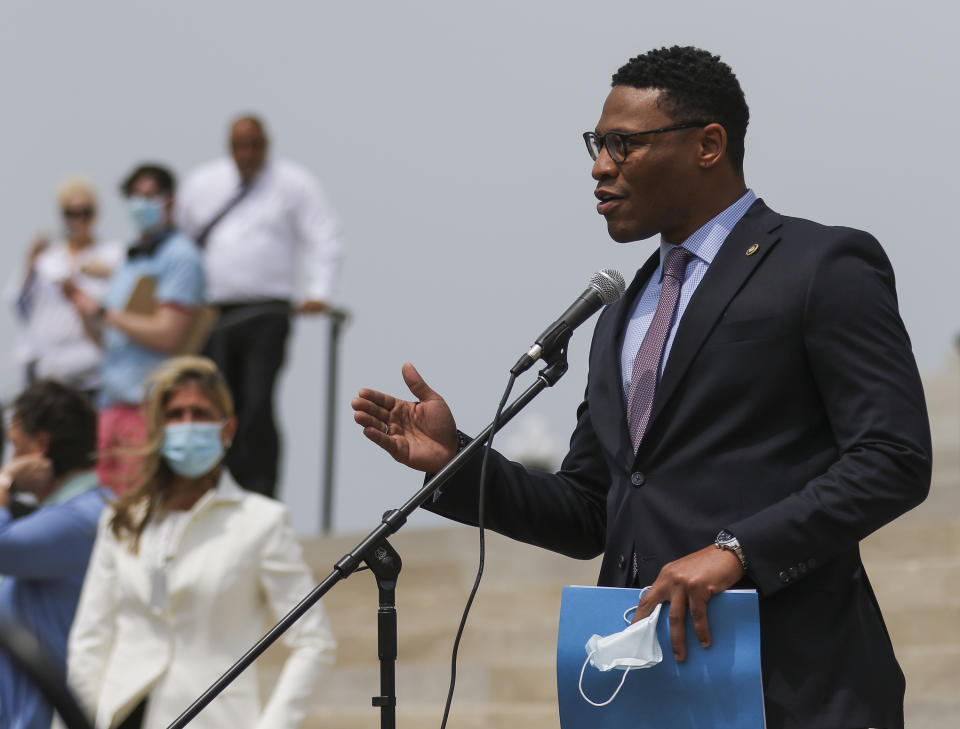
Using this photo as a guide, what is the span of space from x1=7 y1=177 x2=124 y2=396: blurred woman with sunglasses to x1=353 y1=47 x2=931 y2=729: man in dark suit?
5.58 meters

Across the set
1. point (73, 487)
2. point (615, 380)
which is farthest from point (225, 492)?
point (615, 380)

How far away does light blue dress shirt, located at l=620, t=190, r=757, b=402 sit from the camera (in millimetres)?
3066

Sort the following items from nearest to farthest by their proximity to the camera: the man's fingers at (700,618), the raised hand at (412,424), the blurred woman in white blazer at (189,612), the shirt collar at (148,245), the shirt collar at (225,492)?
1. the man's fingers at (700,618)
2. the raised hand at (412,424)
3. the blurred woman in white blazer at (189,612)
4. the shirt collar at (225,492)
5. the shirt collar at (148,245)

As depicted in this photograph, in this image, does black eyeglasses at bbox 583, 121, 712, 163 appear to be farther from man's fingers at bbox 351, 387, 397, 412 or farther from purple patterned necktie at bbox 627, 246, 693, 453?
man's fingers at bbox 351, 387, 397, 412

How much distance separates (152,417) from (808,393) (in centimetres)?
308

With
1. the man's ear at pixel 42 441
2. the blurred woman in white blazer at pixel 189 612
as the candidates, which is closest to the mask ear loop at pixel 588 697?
the blurred woman in white blazer at pixel 189 612

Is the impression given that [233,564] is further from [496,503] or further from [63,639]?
[496,503]

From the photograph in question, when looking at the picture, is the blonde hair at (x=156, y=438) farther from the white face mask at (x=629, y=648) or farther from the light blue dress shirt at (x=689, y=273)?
the white face mask at (x=629, y=648)

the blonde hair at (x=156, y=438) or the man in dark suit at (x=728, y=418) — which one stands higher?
the man in dark suit at (x=728, y=418)

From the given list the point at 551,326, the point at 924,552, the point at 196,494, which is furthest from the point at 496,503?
the point at 924,552

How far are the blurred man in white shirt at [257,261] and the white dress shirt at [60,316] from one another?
62cm

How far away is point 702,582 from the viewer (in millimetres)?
2711

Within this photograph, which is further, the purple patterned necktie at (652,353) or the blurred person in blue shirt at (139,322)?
the blurred person in blue shirt at (139,322)

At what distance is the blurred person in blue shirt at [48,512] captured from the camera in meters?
4.82
